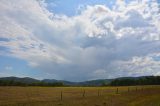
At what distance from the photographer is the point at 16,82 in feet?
402

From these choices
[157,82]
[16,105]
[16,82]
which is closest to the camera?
[16,105]

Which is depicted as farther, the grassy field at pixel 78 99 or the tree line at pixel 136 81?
the tree line at pixel 136 81

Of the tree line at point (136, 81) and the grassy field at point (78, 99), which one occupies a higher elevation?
the tree line at point (136, 81)

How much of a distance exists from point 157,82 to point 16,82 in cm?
6833

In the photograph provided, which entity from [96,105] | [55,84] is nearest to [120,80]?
[55,84]

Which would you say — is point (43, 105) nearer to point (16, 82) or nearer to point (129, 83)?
point (16, 82)

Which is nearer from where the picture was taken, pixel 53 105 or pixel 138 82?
pixel 53 105

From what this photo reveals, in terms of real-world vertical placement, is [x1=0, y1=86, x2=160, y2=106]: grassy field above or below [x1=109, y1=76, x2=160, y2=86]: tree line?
below

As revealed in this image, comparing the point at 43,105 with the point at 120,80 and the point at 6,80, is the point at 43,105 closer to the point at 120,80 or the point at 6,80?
the point at 6,80

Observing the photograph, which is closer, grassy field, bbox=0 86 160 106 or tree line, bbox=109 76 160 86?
grassy field, bbox=0 86 160 106

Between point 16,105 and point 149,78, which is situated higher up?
point 149,78

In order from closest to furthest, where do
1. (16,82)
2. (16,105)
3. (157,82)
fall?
(16,105)
(16,82)
(157,82)

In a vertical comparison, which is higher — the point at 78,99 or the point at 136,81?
the point at 136,81

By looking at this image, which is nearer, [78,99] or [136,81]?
[78,99]
